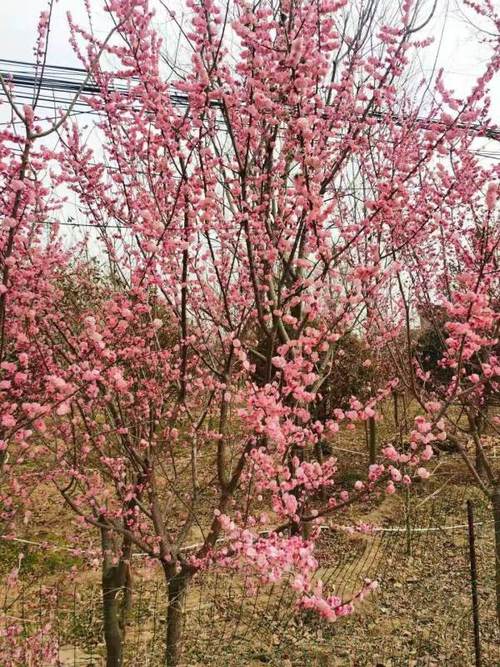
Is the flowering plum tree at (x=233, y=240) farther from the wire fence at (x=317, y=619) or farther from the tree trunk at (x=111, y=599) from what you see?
the wire fence at (x=317, y=619)

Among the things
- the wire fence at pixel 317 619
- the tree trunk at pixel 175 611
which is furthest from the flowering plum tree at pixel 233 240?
the wire fence at pixel 317 619

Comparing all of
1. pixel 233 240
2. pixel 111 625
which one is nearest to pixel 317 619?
pixel 111 625

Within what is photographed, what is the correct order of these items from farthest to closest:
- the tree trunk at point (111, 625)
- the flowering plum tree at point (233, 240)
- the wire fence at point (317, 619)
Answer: the wire fence at point (317, 619) < the tree trunk at point (111, 625) < the flowering plum tree at point (233, 240)

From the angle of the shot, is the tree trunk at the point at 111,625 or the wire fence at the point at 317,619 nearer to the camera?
the tree trunk at the point at 111,625

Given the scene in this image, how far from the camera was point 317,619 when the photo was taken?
561 cm

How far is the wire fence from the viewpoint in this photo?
4.86 metres

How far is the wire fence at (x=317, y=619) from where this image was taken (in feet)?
15.9

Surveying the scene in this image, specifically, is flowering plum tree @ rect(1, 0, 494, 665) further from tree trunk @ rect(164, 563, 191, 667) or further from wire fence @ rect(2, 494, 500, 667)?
wire fence @ rect(2, 494, 500, 667)

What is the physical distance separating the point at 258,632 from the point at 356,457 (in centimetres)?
614

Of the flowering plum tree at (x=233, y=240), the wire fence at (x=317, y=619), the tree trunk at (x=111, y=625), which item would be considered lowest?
the wire fence at (x=317, y=619)

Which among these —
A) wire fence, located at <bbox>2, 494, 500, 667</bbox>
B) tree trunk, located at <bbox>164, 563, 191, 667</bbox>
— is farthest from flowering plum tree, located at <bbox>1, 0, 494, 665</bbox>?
wire fence, located at <bbox>2, 494, 500, 667</bbox>

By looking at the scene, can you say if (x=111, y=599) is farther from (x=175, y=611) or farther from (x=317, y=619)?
(x=317, y=619)

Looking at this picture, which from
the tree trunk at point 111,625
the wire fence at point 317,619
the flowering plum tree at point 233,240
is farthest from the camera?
the wire fence at point 317,619

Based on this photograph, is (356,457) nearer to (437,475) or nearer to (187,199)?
(437,475)
